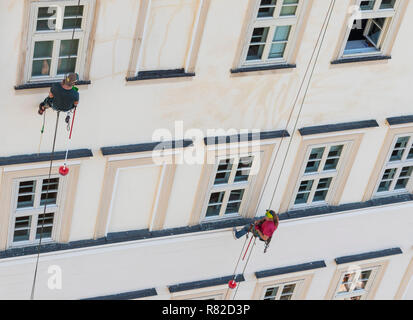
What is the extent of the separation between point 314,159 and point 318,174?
34 cm

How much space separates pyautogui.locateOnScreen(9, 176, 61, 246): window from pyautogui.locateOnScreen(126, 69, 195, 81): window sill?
6.06 ft

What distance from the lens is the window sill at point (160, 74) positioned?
16.1m

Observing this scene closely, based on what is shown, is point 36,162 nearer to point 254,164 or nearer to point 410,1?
point 254,164

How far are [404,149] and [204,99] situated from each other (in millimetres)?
3971

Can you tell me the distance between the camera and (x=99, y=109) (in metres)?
16.2

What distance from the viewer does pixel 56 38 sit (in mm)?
15367

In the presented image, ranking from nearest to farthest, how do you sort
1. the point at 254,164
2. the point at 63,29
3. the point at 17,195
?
1. the point at 63,29
2. the point at 17,195
3. the point at 254,164

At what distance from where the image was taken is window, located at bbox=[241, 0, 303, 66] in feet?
53.9

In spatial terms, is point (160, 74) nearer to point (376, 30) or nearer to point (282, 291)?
point (376, 30)

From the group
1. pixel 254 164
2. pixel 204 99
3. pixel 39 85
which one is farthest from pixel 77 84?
pixel 254 164

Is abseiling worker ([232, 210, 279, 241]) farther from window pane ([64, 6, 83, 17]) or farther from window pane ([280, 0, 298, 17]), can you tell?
window pane ([64, 6, 83, 17])

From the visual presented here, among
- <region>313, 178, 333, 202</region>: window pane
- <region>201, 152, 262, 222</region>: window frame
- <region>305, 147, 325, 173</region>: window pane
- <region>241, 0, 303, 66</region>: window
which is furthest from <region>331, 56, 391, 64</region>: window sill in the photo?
<region>313, 178, 333, 202</region>: window pane

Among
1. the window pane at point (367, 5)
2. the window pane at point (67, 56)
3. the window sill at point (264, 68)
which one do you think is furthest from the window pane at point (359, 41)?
the window pane at point (67, 56)

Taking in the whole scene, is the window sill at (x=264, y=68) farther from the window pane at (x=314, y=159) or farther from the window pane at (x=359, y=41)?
the window pane at (x=314, y=159)
